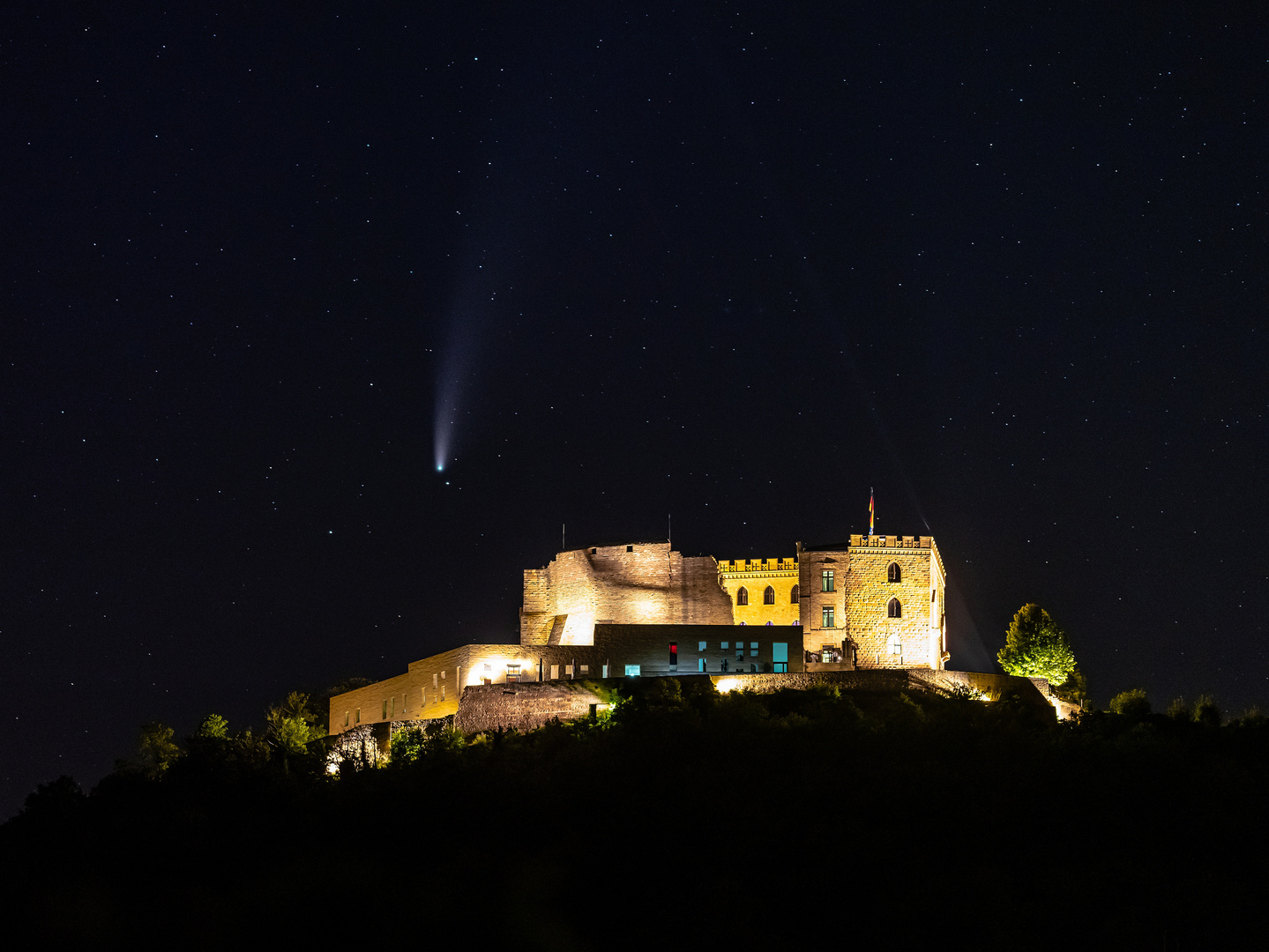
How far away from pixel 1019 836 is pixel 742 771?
7876mm

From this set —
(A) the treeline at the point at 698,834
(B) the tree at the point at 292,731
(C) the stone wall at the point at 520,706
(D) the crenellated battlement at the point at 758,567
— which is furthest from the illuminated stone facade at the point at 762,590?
(B) the tree at the point at 292,731

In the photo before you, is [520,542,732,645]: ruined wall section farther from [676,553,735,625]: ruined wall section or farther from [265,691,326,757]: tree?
[265,691,326,757]: tree

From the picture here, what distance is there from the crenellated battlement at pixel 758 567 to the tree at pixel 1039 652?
29.7 ft

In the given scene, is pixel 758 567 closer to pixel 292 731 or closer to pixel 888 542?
pixel 888 542

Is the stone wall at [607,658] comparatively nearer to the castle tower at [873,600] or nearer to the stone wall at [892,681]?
the stone wall at [892,681]

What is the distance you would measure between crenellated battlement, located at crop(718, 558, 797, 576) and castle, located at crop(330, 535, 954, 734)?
0.04 m

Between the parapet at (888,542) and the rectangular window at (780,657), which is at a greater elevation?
the parapet at (888,542)

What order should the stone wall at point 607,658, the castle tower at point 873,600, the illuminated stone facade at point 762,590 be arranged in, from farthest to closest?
the illuminated stone facade at point 762,590, the castle tower at point 873,600, the stone wall at point 607,658

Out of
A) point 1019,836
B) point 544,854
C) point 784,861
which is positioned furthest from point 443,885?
point 1019,836

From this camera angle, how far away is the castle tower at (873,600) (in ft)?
183

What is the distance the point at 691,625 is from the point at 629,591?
5.25 m

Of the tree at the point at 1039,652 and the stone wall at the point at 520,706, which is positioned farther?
the tree at the point at 1039,652

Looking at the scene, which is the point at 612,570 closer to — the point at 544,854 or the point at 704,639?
the point at 704,639

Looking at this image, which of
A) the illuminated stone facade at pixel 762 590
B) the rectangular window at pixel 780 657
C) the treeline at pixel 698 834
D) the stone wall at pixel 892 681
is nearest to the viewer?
the treeline at pixel 698 834
